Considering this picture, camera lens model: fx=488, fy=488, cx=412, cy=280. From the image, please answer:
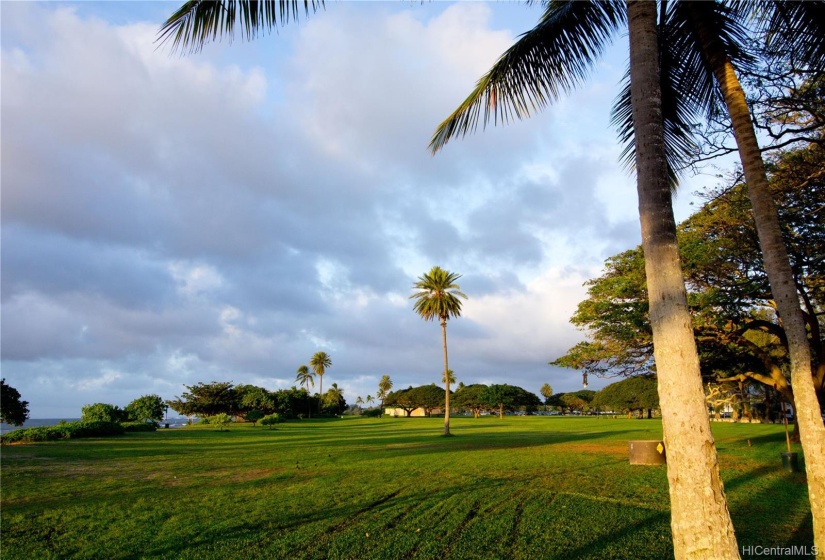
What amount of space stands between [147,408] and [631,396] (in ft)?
242

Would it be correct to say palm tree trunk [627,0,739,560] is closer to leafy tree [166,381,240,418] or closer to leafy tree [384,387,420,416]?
leafy tree [166,381,240,418]

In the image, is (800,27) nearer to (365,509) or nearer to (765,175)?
(765,175)

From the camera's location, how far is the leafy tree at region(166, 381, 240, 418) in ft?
242

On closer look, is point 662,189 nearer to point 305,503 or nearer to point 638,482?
point 305,503

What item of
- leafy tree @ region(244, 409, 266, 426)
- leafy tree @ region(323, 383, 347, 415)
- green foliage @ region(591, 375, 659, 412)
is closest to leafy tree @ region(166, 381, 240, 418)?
leafy tree @ region(244, 409, 266, 426)

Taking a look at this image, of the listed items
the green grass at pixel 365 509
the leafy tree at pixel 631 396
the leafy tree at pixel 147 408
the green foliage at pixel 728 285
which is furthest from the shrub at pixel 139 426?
the leafy tree at pixel 631 396

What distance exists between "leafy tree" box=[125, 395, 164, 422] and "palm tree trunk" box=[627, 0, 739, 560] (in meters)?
63.7

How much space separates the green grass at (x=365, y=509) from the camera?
7676 mm

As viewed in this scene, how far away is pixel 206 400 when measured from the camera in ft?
244

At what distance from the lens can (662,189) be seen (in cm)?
400

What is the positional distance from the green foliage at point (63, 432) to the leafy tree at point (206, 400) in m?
38.1

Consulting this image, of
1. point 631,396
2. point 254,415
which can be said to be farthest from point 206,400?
point 631,396

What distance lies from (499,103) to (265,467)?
15302 mm

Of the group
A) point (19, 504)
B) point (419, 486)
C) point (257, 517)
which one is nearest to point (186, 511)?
point (257, 517)
